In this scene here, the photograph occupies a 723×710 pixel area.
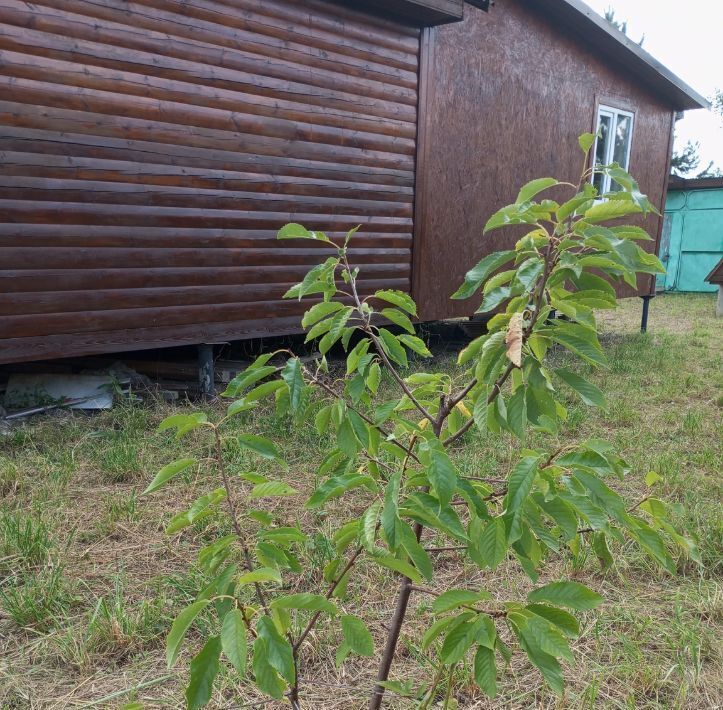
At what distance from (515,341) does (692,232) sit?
1798 centimetres

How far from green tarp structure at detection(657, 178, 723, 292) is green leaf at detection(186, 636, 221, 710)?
16.8 m

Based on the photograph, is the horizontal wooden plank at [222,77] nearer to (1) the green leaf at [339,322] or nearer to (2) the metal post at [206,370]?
(2) the metal post at [206,370]

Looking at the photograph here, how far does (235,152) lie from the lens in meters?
4.23

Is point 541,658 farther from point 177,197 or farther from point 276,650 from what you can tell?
→ point 177,197

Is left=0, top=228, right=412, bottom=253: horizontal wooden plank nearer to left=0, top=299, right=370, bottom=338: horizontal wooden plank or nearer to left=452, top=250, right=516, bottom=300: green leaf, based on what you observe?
left=0, top=299, right=370, bottom=338: horizontal wooden plank

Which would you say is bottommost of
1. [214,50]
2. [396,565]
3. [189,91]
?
[396,565]

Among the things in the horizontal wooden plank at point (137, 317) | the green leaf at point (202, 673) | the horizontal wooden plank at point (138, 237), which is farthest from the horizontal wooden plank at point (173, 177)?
the green leaf at point (202, 673)

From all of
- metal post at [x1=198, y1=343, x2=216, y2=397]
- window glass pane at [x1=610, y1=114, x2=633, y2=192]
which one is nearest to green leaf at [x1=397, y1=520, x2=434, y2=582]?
metal post at [x1=198, y1=343, x2=216, y2=397]

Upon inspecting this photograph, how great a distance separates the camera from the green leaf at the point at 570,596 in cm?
90

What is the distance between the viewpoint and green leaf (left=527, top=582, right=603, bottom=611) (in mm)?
901

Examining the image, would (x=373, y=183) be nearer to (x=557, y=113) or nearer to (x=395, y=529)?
(x=557, y=113)

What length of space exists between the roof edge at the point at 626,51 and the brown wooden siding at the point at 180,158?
238 cm

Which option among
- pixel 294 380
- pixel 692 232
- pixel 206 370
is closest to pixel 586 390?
pixel 294 380

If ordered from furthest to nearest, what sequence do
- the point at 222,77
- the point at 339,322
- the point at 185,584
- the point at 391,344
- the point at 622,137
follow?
1. the point at 622,137
2. the point at 222,77
3. the point at 185,584
4. the point at 391,344
5. the point at 339,322
